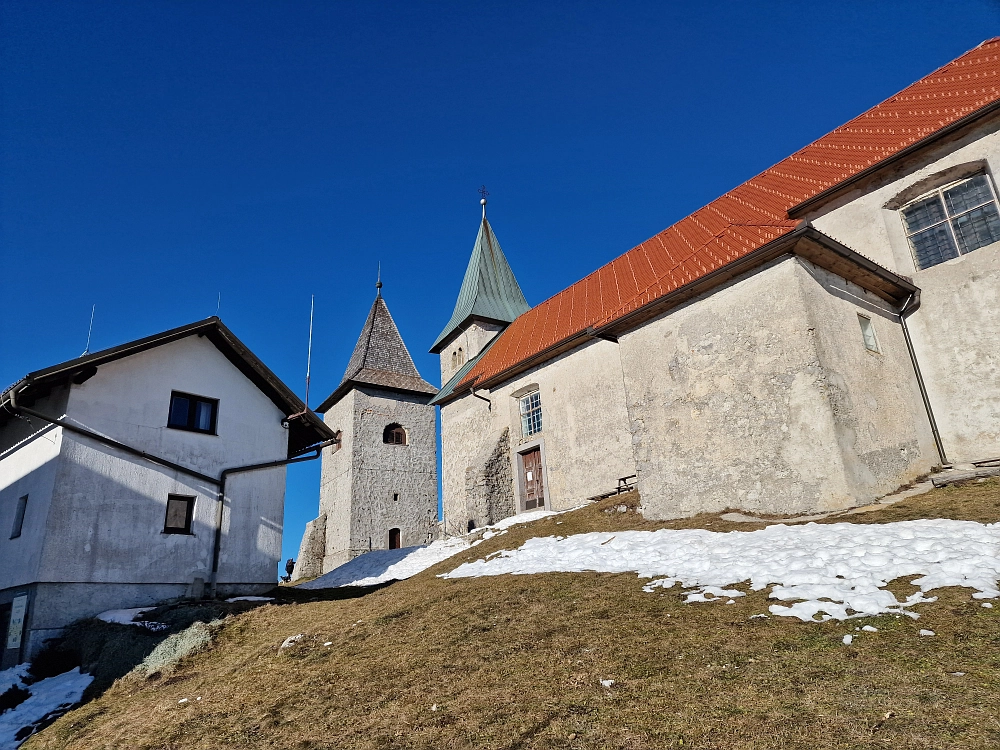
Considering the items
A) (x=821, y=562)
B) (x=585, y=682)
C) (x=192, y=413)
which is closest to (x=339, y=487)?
(x=192, y=413)

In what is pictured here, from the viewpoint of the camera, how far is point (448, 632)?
27.2ft

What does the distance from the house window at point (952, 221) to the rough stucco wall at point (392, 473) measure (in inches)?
937

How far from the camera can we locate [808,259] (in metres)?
12.5

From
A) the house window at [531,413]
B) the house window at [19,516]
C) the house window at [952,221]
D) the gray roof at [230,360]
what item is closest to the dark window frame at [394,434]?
the house window at [531,413]

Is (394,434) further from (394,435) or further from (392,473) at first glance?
(392,473)

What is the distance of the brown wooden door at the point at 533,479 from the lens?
71.1 ft

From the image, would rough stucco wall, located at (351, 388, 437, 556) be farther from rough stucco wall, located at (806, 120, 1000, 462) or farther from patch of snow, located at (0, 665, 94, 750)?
rough stucco wall, located at (806, 120, 1000, 462)

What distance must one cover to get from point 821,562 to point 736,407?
4913 millimetres

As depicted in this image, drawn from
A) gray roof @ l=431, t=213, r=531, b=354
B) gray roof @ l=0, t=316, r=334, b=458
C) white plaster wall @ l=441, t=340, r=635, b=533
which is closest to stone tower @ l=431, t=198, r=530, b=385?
gray roof @ l=431, t=213, r=531, b=354

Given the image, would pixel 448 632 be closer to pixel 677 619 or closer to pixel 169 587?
pixel 677 619

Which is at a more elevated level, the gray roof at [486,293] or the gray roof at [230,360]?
the gray roof at [486,293]

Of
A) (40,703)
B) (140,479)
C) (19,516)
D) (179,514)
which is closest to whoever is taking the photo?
(40,703)

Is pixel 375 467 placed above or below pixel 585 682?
above

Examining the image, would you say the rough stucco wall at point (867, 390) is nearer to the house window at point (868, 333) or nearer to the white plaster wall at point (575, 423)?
the house window at point (868, 333)
